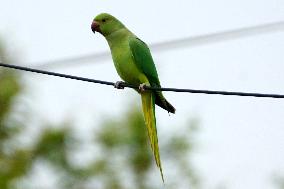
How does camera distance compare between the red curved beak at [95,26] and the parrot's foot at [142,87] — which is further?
the red curved beak at [95,26]

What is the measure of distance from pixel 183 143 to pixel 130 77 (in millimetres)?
7631

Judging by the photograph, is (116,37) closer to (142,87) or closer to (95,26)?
(95,26)

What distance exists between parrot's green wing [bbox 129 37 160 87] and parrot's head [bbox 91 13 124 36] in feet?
0.45

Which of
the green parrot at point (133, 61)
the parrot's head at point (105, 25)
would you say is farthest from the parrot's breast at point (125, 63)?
the parrot's head at point (105, 25)

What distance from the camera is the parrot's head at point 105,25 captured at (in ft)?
23.5

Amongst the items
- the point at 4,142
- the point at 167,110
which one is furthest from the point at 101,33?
the point at 4,142

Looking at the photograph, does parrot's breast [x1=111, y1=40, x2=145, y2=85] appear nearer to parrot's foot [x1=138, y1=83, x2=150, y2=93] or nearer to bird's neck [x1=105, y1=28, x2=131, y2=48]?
bird's neck [x1=105, y1=28, x2=131, y2=48]

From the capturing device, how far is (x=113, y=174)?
1455 cm

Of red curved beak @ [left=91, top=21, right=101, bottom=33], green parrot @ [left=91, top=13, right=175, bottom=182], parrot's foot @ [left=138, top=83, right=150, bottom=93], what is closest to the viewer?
parrot's foot @ [left=138, top=83, right=150, bottom=93]

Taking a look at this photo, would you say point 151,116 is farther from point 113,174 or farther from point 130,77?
point 113,174

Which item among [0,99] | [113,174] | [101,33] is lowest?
[113,174]

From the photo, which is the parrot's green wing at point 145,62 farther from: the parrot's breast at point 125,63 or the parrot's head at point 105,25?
the parrot's head at point 105,25

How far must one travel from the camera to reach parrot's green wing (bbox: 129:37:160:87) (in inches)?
280

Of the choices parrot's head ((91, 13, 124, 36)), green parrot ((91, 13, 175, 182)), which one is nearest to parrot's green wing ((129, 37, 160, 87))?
green parrot ((91, 13, 175, 182))
